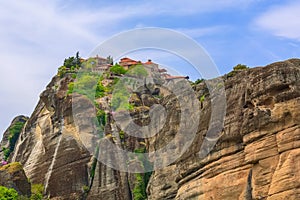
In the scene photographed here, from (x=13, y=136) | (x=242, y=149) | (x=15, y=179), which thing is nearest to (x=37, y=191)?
(x=15, y=179)

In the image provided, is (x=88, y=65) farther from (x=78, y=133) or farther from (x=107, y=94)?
(x=78, y=133)

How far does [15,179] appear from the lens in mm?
77875

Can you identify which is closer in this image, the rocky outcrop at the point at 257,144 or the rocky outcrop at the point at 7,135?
the rocky outcrop at the point at 257,144

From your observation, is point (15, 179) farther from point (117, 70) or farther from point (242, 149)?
point (242, 149)

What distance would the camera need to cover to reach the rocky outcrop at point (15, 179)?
77.4 metres

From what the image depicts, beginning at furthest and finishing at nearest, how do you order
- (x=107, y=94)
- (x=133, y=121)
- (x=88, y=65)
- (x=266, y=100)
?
(x=88, y=65), (x=107, y=94), (x=133, y=121), (x=266, y=100)

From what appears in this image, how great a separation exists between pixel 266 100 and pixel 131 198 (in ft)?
94.2

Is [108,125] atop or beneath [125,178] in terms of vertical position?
atop

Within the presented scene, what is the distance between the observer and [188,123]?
56469mm

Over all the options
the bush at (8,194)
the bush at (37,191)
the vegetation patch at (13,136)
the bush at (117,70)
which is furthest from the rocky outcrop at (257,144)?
the vegetation patch at (13,136)

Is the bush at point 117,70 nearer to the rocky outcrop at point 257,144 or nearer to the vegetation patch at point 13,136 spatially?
the vegetation patch at point 13,136

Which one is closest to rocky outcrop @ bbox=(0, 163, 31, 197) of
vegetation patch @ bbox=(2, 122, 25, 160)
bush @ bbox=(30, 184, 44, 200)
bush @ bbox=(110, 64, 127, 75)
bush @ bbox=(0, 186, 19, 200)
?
bush @ bbox=(30, 184, 44, 200)

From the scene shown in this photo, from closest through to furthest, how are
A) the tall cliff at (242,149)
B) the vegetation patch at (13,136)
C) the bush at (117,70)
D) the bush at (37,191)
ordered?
the tall cliff at (242,149), the bush at (37,191), the vegetation patch at (13,136), the bush at (117,70)

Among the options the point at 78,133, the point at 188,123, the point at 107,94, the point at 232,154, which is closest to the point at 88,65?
the point at 107,94
